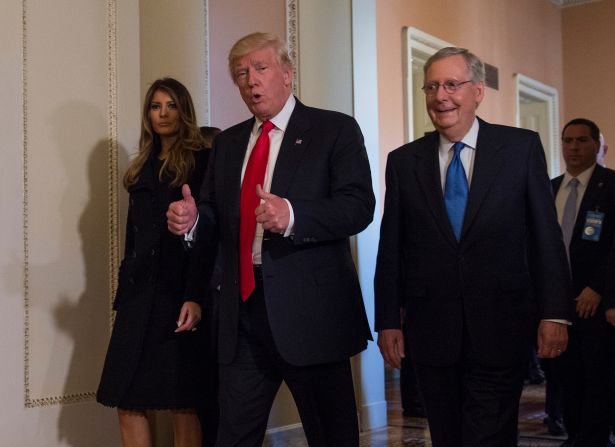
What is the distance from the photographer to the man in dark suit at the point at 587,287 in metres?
3.55

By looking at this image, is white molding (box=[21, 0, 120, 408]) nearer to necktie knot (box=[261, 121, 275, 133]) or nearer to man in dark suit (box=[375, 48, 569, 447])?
necktie knot (box=[261, 121, 275, 133])

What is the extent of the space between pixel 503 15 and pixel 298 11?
4535 mm

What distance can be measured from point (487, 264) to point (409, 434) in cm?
217

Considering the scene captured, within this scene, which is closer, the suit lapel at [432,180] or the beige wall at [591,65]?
the suit lapel at [432,180]

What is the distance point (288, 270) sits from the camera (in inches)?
86.1

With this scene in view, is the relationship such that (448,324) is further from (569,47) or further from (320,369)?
(569,47)

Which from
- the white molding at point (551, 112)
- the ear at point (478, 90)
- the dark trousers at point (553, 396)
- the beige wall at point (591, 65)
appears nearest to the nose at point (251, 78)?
the ear at point (478, 90)

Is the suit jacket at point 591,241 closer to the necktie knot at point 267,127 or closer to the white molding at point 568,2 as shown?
the necktie knot at point 267,127

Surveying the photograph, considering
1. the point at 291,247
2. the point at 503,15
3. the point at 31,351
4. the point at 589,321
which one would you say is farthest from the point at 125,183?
the point at 503,15

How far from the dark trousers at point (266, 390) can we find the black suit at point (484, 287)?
0.25 metres

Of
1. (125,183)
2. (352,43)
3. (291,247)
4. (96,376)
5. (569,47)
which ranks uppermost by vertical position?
(569,47)

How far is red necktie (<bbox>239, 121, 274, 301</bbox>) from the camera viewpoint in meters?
2.22

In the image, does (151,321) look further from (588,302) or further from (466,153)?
(588,302)

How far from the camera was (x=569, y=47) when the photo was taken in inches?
368
